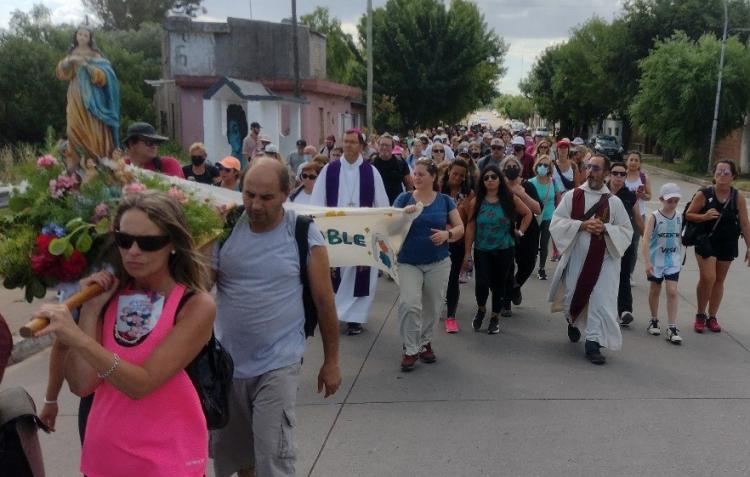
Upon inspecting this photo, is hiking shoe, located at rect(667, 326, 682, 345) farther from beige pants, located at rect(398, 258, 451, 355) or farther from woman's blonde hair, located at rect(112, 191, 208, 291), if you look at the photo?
woman's blonde hair, located at rect(112, 191, 208, 291)

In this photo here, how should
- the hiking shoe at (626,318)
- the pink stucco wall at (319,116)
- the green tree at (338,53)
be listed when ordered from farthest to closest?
the green tree at (338,53)
the pink stucco wall at (319,116)
the hiking shoe at (626,318)

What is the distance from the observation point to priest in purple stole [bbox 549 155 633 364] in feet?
21.0

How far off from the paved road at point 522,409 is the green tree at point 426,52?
32.2 meters

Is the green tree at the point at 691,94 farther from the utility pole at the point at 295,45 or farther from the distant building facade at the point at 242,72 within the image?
the utility pole at the point at 295,45

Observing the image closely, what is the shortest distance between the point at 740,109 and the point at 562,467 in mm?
29821

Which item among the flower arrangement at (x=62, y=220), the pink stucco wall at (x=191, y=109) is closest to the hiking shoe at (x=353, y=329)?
the flower arrangement at (x=62, y=220)

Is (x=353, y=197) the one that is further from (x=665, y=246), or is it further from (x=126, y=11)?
(x=126, y=11)

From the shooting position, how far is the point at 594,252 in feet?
21.4

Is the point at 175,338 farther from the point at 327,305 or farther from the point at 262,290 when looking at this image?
the point at 327,305

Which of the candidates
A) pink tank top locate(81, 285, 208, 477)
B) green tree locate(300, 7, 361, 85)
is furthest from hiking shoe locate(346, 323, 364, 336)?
green tree locate(300, 7, 361, 85)

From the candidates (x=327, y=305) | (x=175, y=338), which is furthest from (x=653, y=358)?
(x=175, y=338)

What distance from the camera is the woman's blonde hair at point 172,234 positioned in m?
2.46

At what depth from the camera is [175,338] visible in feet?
7.88

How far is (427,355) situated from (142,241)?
14.1ft
